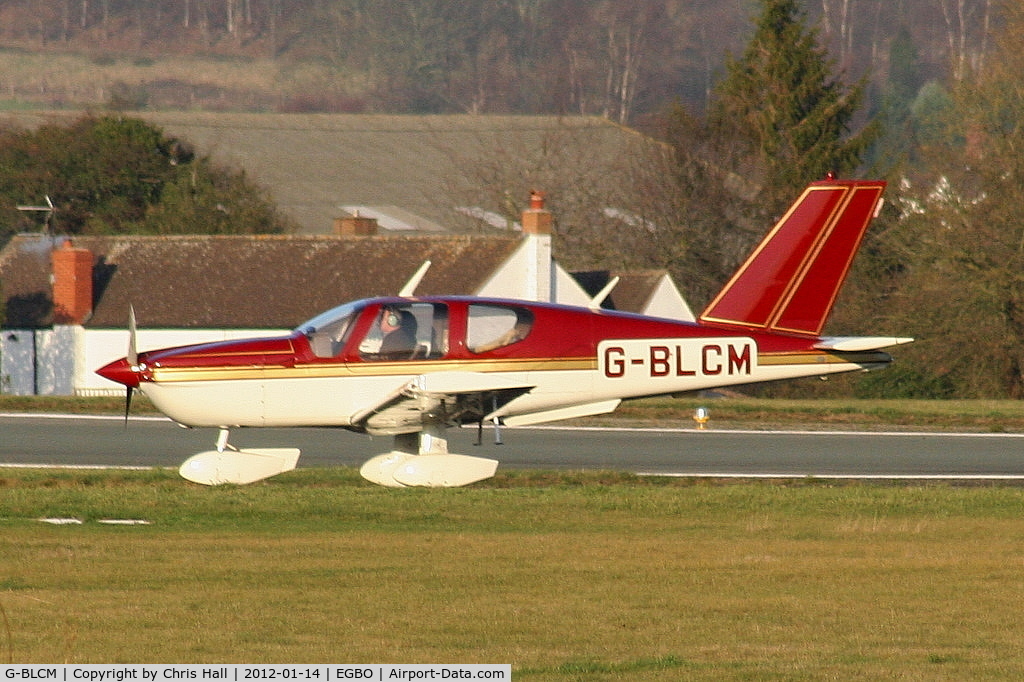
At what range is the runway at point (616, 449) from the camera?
18531 mm

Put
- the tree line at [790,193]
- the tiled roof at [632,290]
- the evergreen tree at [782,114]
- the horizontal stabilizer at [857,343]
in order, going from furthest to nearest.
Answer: the evergreen tree at [782,114] < the tiled roof at [632,290] < the tree line at [790,193] < the horizontal stabilizer at [857,343]

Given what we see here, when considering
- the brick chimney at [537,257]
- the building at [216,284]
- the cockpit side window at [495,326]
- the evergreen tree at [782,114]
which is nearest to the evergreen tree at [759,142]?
the evergreen tree at [782,114]

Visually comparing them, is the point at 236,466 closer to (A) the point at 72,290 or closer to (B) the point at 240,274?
(A) the point at 72,290

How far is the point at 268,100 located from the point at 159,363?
3059 inches

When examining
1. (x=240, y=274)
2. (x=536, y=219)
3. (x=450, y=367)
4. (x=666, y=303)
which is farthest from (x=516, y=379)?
(x=666, y=303)

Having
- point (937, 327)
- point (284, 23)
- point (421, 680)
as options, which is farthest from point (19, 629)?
point (284, 23)

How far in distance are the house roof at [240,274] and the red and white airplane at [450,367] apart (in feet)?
76.7

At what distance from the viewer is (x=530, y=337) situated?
1498 centimetres

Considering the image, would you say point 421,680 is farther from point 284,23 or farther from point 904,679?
point 284,23

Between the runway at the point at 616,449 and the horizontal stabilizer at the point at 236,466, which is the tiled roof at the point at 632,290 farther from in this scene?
the horizontal stabilizer at the point at 236,466

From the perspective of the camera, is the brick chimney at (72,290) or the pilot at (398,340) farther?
the brick chimney at (72,290)

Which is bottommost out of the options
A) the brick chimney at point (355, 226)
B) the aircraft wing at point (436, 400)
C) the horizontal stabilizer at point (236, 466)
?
the horizontal stabilizer at point (236, 466)

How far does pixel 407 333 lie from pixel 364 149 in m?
64.6

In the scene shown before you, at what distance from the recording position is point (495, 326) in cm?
1491
